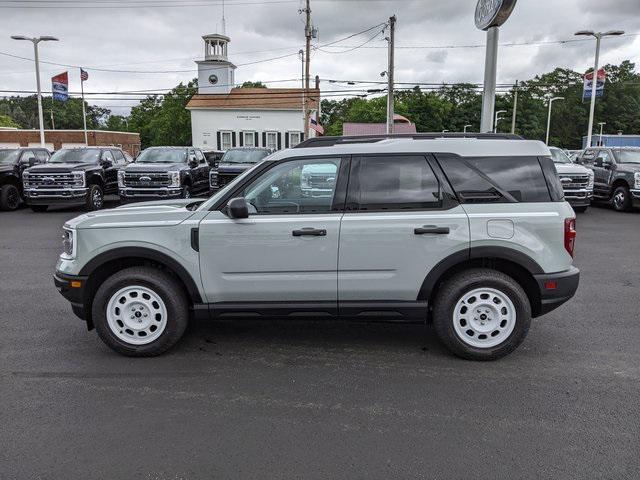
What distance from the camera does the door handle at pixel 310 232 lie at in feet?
14.2

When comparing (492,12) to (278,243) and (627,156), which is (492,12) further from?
(627,156)

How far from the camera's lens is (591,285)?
7.20 meters

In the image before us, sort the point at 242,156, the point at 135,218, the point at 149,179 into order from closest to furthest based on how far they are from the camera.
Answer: the point at 135,218 < the point at 149,179 < the point at 242,156

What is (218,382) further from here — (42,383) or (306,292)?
(42,383)

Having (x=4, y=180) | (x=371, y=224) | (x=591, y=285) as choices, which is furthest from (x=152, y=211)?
(x=4, y=180)

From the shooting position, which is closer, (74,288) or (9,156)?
(74,288)

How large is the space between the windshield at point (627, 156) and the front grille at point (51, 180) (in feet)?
55.1

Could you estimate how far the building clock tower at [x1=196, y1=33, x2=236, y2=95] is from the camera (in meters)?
52.6

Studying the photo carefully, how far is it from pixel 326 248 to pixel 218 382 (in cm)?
138

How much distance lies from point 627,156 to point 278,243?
53.0ft

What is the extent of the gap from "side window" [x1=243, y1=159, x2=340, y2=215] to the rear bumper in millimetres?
1939

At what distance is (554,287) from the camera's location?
4.45m

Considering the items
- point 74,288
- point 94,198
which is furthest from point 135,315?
point 94,198

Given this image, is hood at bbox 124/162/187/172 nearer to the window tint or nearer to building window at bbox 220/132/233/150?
the window tint
